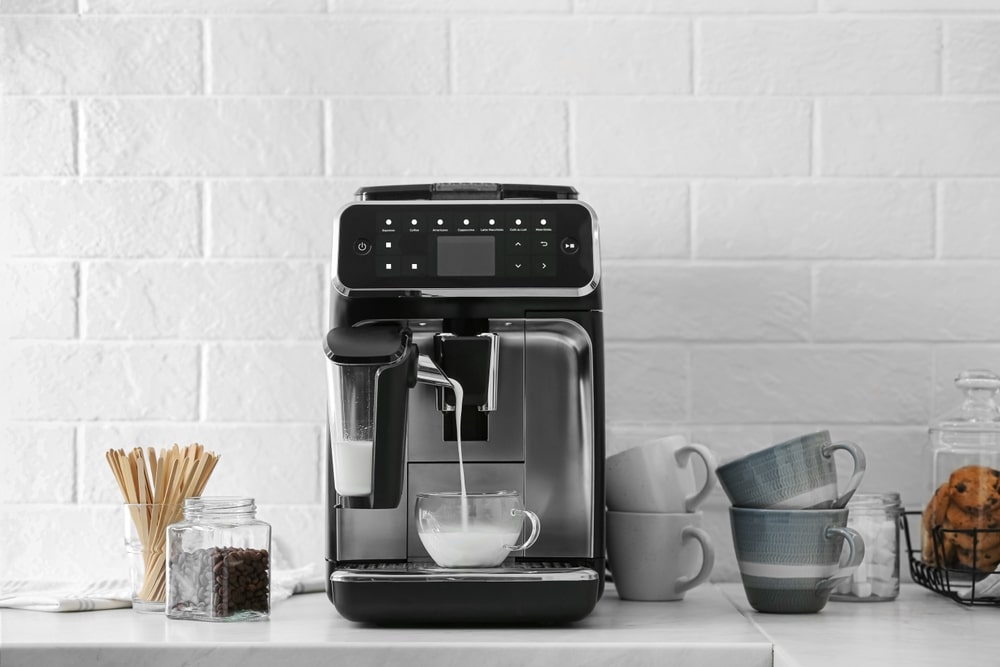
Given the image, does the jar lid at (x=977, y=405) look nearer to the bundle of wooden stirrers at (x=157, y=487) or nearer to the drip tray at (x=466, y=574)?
the drip tray at (x=466, y=574)

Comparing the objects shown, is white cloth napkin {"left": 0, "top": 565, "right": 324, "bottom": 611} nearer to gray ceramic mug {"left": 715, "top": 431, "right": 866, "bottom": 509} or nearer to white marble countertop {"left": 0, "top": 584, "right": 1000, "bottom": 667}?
white marble countertop {"left": 0, "top": 584, "right": 1000, "bottom": 667}

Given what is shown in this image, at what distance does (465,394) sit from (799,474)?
385 millimetres

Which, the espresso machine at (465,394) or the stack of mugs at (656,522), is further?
the stack of mugs at (656,522)

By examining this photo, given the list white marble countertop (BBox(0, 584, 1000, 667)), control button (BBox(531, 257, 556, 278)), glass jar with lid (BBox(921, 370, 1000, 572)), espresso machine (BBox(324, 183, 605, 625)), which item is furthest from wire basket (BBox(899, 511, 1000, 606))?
control button (BBox(531, 257, 556, 278))

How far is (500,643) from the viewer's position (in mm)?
955

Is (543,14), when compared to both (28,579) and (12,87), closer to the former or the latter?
(12,87)

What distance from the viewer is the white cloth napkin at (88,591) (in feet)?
3.81

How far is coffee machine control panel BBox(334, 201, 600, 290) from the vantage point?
3.55 ft

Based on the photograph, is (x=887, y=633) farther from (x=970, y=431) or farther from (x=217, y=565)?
(x=217, y=565)

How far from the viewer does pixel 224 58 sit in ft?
4.88

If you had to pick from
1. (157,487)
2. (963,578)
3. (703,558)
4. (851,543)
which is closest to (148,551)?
(157,487)

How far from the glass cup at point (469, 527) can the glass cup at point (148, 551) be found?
312mm

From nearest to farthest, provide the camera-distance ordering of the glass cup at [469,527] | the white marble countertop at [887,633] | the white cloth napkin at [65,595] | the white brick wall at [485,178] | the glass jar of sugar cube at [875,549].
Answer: the white marble countertop at [887,633] → the glass cup at [469,527] → the white cloth napkin at [65,595] → the glass jar of sugar cube at [875,549] → the white brick wall at [485,178]

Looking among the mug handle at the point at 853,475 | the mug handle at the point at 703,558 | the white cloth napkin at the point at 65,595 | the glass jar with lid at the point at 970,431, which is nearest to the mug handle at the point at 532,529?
the mug handle at the point at 703,558
